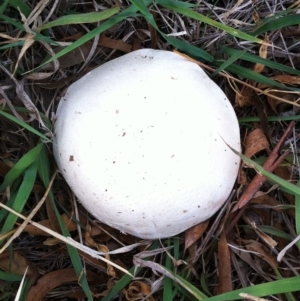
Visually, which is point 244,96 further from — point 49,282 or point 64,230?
point 49,282

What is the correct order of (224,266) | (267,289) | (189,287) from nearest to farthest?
(267,289) < (189,287) < (224,266)

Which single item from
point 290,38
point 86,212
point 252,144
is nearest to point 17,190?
point 86,212

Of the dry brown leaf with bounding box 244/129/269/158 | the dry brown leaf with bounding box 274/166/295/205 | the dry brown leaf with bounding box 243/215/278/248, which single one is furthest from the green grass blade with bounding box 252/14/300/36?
the dry brown leaf with bounding box 243/215/278/248

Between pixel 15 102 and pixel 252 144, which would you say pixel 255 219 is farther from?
pixel 15 102

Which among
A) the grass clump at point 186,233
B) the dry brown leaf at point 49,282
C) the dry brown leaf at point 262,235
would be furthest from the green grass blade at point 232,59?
the dry brown leaf at point 49,282

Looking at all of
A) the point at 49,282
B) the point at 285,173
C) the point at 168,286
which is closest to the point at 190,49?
the point at 285,173

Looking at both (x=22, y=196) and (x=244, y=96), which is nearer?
(x=22, y=196)

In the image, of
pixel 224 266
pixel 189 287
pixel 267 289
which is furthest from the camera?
pixel 224 266
